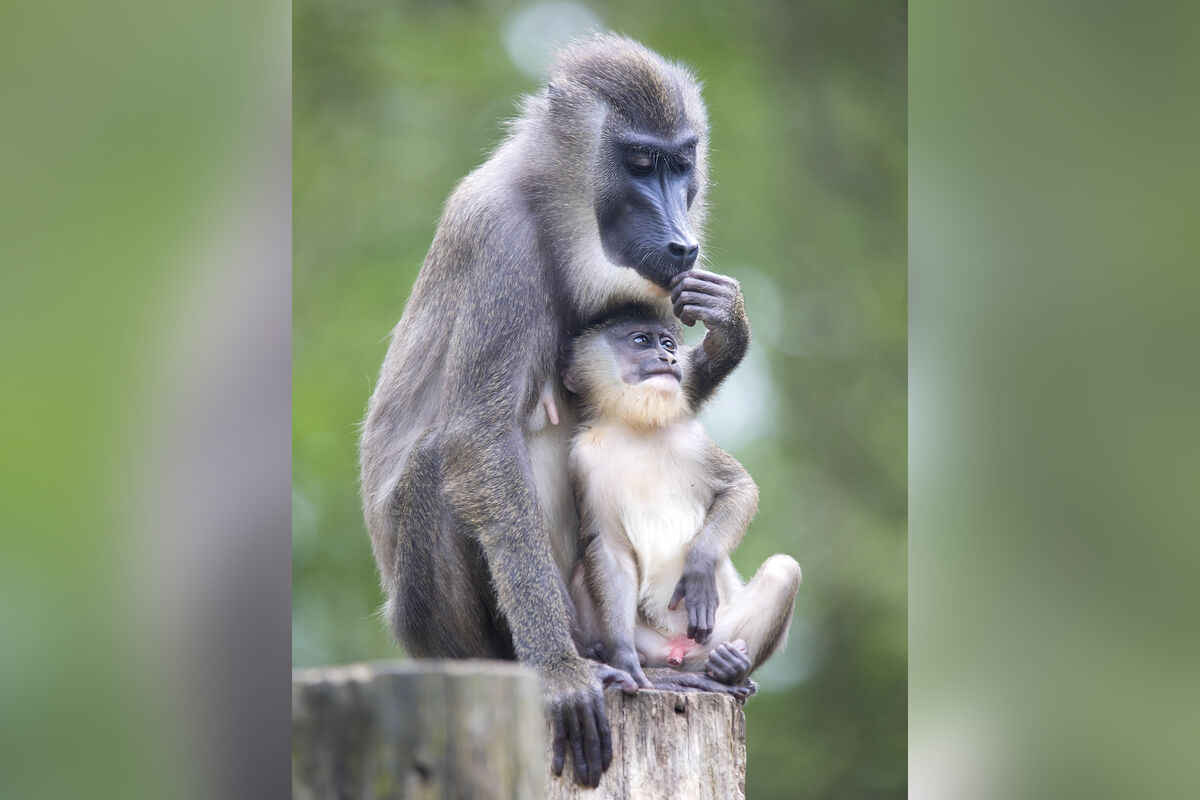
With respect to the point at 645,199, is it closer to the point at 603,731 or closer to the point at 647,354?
the point at 647,354

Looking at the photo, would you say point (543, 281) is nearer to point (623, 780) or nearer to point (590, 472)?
point (590, 472)

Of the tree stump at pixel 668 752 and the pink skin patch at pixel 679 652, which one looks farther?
the pink skin patch at pixel 679 652

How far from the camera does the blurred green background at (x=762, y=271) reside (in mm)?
4895

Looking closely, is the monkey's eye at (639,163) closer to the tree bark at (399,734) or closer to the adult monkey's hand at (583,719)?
the adult monkey's hand at (583,719)

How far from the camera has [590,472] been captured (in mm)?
3609

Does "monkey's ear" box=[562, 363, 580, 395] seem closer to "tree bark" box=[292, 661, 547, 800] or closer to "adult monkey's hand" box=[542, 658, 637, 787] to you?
"adult monkey's hand" box=[542, 658, 637, 787]

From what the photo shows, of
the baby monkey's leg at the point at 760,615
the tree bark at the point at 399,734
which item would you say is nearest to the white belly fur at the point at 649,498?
the baby monkey's leg at the point at 760,615

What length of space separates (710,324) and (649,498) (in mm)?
566

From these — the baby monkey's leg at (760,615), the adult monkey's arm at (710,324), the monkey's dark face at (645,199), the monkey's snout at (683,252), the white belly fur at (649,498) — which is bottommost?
the baby monkey's leg at (760,615)

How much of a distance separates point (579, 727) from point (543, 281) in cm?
133

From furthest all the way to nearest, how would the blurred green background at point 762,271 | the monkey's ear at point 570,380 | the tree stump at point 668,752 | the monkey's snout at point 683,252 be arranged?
the blurred green background at point 762,271, the monkey's ear at point 570,380, the monkey's snout at point 683,252, the tree stump at point 668,752

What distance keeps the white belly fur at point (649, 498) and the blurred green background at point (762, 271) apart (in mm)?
782

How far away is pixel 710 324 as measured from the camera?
3.48 metres
